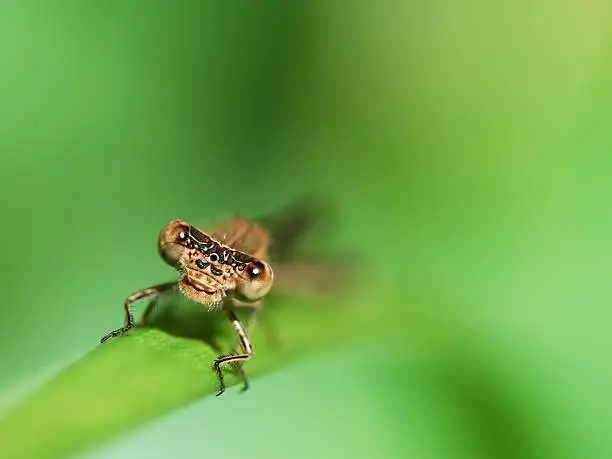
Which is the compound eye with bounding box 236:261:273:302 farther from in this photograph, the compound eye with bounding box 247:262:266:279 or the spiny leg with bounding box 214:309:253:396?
the spiny leg with bounding box 214:309:253:396

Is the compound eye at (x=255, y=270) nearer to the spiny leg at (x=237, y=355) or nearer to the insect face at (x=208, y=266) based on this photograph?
the insect face at (x=208, y=266)

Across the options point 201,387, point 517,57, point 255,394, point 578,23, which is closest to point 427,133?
point 517,57

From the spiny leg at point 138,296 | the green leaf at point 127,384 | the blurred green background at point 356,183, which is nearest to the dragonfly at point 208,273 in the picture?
the spiny leg at point 138,296

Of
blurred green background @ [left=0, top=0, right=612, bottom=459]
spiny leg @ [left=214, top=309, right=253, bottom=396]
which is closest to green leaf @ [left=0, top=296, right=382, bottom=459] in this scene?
spiny leg @ [left=214, top=309, right=253, bottom=396]

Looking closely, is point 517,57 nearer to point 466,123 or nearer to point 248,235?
point 466,123

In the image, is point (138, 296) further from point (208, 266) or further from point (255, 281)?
point (255, 281)
